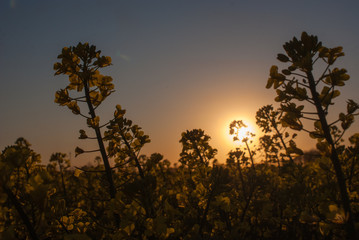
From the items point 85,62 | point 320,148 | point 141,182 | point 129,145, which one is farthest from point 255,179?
point 85,62

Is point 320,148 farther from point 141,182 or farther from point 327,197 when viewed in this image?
point 141,182

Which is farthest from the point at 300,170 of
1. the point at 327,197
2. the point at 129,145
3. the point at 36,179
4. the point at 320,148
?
the point at 36,179

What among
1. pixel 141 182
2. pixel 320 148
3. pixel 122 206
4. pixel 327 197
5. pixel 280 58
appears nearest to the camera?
pixel 141 182

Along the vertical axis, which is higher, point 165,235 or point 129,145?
point 129,145

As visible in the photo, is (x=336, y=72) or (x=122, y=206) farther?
(x=336, y=72)

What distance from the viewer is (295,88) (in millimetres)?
3223

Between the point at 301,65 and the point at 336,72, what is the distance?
0.49m

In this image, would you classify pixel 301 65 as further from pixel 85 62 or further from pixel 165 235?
pixel 85 62

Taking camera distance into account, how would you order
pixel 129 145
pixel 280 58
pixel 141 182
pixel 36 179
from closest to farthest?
pixel 36 179, pixel 141 182, pixel 280 58, pixel 129 145

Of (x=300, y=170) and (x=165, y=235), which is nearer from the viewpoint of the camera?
(x=165, y=235)

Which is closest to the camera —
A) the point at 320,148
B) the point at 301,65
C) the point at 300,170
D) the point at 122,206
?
the point at 122,206

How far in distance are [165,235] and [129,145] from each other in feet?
10.3

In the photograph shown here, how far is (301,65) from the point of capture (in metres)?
3.08

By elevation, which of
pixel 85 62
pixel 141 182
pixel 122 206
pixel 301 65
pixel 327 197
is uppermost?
pixel 85 62
